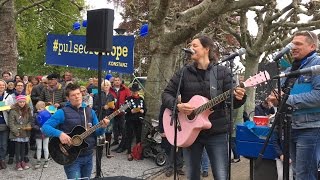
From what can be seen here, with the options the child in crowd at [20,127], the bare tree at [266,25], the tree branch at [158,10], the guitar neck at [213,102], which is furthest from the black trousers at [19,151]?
the bare tree at [266,25]

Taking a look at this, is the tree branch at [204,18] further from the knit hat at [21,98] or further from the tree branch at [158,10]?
the knit hat at [21,98]

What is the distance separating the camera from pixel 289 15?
1538 cm

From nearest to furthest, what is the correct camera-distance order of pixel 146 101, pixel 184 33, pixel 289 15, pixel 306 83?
pixel 306 83
pixel 184 33
pixel 146 101
pixel 289 15

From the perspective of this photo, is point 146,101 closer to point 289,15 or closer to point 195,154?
point 195,154

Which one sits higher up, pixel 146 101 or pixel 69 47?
pixel 69 47

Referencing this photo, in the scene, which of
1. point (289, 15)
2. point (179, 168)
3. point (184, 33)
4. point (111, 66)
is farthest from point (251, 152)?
point (289, 15)

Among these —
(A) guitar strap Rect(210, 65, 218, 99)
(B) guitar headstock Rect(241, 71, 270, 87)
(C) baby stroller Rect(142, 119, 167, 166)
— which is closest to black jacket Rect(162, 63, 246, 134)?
(A) guitar strap Rect(210, 65, 218, 99)

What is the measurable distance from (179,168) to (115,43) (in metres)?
3.22

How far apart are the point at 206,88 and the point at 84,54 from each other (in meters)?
6.10

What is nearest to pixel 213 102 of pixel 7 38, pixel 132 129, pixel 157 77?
pixel 132 129

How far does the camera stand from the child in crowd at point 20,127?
25.2 feet

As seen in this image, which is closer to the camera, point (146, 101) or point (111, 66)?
point (111, 66)

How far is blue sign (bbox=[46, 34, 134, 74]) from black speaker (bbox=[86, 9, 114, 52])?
8.18ft

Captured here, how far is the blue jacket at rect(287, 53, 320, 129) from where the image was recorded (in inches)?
147
